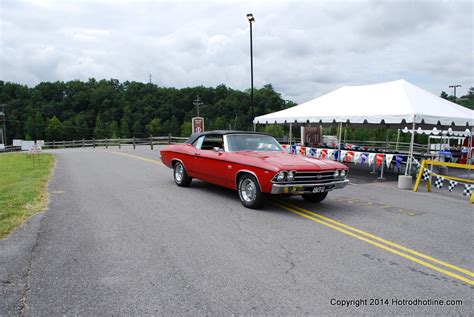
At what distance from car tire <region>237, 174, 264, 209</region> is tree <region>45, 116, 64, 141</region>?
9201cm

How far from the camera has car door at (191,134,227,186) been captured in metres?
8.13

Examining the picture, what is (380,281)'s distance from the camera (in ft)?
12.9

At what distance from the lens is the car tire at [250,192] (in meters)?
7.07

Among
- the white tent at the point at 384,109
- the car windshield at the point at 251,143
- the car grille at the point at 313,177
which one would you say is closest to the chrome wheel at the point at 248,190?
the car grille at the point at 313,177

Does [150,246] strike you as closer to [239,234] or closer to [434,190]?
[239,234]

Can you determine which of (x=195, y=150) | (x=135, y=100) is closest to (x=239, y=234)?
(x=195, y=150)

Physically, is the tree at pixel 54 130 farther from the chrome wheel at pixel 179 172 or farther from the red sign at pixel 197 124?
the chrome wheel at pixel 179 172

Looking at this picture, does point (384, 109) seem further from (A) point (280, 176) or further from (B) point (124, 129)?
(B) point (124, 129)

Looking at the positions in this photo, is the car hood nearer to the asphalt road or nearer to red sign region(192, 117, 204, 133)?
the asphalt road

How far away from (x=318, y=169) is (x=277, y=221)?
4.43ft

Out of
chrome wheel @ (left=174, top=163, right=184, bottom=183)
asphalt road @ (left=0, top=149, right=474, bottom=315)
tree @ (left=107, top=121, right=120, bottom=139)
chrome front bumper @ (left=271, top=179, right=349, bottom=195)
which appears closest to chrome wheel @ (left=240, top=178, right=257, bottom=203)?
asphalt road @ (left=0, top=149, right=474, bottom=315)

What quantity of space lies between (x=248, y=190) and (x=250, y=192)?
8 centimetres

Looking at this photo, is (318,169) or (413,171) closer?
(318,169)

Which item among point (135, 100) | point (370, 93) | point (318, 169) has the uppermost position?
point (135, 100)
